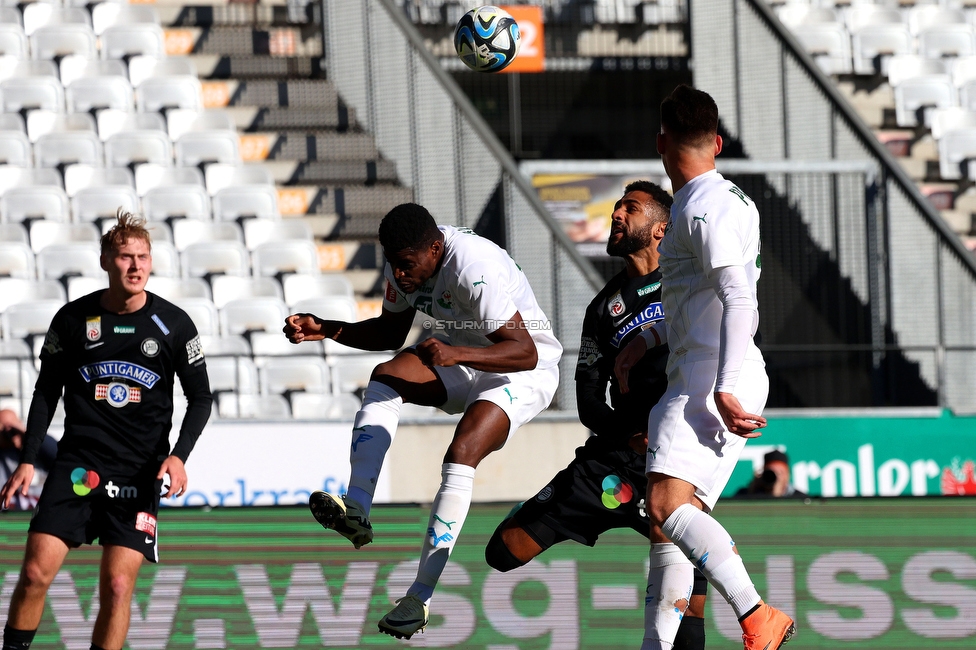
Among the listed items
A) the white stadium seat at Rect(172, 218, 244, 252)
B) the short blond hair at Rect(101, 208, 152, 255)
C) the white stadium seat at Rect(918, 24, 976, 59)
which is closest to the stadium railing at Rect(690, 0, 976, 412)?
the white stadium seat at Rect(918, 24, 976, 59)

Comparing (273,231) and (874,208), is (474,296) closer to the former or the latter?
(273,231)

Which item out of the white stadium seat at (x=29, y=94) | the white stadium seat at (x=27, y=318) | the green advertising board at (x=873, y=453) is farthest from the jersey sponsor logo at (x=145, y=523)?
the white stadium seat at (x=29, y=94)

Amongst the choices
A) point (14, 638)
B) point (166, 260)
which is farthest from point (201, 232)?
point (14, 638)

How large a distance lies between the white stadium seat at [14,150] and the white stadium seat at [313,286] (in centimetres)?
326

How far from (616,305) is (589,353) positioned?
0.30m

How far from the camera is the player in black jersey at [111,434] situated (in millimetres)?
5746

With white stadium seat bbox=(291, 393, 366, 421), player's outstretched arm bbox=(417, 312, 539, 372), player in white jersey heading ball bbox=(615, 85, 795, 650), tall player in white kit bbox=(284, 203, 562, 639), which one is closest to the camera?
player in white jersey heading ball bbox=(615, 85, 795, 650)

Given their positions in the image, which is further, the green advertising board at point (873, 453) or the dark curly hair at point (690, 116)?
the green advertising board at point (873, 453)

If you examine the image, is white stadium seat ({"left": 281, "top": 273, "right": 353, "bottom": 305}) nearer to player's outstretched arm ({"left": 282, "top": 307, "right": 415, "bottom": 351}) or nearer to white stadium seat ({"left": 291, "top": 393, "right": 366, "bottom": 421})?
white stadium seat ({"left": 291, "top": 393, "right": 366, "bottom": 421})

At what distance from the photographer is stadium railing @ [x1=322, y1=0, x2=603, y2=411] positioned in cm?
1138

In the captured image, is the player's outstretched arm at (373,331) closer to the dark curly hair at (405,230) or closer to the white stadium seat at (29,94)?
the dark curly hair at (405,230)

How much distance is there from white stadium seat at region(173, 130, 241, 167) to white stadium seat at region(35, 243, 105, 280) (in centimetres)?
178

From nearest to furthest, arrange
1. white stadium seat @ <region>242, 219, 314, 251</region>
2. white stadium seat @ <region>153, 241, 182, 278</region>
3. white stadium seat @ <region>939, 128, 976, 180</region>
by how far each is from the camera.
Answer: white stadium seat @ <region>153, 241, 182, 278</region> → white stadium seat @ <region>242, 219, 314, 251</region> → white stadium seat @ <region>939, 128, 976, 180</region>

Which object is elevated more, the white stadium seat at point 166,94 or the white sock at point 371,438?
the white stadium seat at point 166,94
